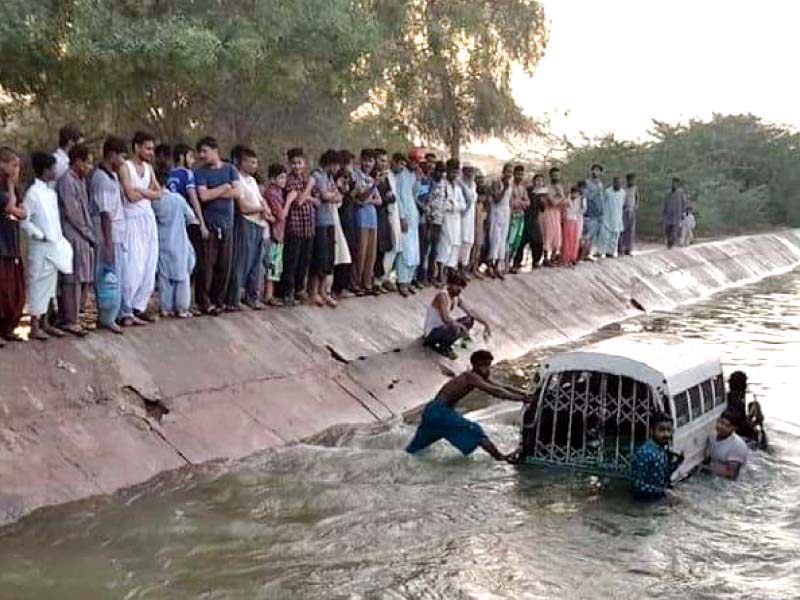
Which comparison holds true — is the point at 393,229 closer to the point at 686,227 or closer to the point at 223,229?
the point at 223,229

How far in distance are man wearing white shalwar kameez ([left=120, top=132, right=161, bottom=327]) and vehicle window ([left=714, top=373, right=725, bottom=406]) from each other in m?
5.99

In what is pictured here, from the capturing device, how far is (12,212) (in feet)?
31.9

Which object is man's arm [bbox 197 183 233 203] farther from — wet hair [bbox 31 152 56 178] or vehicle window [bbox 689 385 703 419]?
vehicle window [bbox 689 385 703 419]

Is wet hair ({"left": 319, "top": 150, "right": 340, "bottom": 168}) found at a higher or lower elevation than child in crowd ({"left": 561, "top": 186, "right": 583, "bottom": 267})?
higher

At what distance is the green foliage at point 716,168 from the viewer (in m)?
44.1

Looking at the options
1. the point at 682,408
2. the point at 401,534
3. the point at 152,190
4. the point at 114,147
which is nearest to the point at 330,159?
the point at 152,190

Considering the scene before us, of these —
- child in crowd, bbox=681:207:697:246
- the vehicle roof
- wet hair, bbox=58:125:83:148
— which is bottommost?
child in crowd, bbox=681:207:697:246

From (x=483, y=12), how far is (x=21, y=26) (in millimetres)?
18354

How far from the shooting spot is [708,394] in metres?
11.3

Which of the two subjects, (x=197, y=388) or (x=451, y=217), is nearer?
(x=197, y=388)

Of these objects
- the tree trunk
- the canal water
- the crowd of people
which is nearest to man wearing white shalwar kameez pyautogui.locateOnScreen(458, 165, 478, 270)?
the crowd of people

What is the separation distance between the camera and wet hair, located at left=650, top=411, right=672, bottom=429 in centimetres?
985

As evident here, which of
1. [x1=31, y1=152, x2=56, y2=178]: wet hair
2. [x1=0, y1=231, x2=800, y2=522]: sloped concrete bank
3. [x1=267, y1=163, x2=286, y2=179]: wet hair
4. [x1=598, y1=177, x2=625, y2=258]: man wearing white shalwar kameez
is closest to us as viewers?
[x1=0, y1=231, x2=800, y2=522]: sloped concrete bank

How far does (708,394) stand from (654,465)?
203 cm
